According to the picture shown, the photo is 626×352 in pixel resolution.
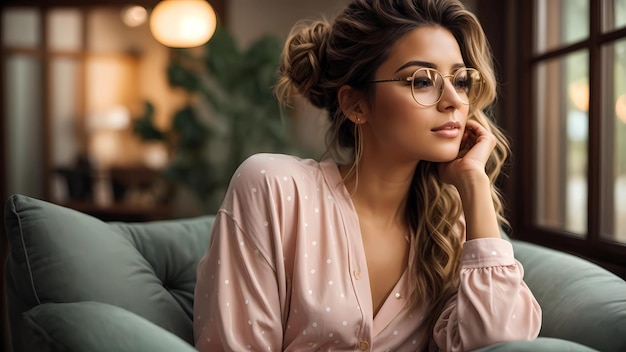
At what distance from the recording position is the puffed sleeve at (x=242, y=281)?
4.68 feet

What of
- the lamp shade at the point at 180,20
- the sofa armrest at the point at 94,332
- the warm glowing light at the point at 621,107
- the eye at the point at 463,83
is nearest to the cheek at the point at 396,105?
the eye at the point at 463,83

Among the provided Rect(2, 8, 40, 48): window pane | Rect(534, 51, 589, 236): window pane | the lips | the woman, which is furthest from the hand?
Rect(2, 8, 40, 48): window pane

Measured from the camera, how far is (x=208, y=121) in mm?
5629

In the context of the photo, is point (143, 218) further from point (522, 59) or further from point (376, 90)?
point (376, 90)

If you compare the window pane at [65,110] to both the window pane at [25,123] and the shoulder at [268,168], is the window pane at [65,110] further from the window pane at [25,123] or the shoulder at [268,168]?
the shoulder at [268,168]

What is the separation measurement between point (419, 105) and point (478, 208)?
257mm

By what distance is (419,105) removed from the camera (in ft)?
4.84

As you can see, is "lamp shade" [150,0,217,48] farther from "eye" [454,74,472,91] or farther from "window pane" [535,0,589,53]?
"eye" [454,74,472,91]

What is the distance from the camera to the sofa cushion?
149cm

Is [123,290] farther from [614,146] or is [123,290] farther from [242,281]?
[614,146]

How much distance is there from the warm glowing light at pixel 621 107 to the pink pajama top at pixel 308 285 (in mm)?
1007

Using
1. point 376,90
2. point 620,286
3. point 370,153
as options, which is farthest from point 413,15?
point 620,286

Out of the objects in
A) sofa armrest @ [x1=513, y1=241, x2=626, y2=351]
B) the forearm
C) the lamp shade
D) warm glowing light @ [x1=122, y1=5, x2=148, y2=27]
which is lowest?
sofa armrest @ [x1=513, y1=241, x2=626, y2=351]

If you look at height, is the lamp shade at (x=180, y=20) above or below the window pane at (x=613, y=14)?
above
